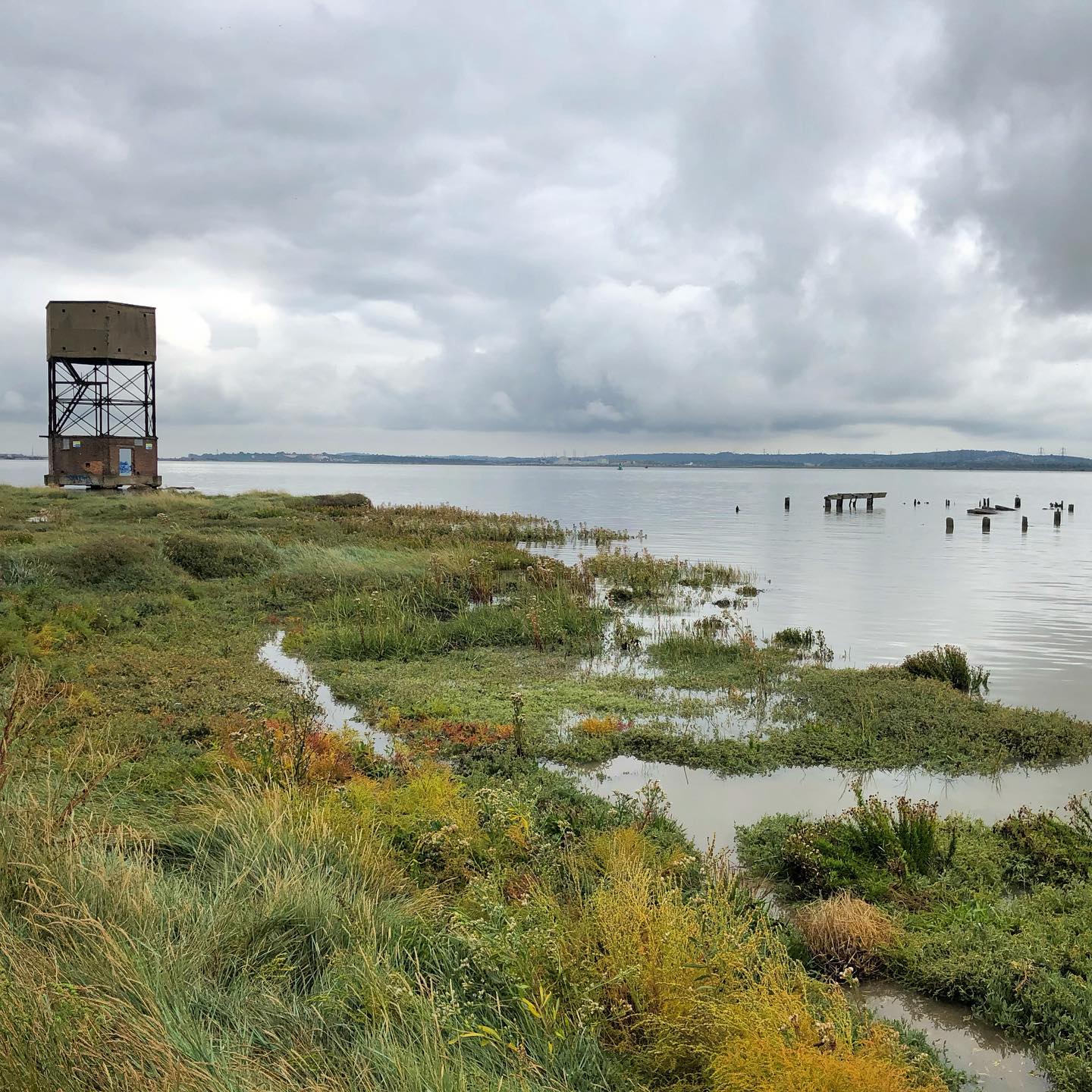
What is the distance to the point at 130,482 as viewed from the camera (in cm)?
4816

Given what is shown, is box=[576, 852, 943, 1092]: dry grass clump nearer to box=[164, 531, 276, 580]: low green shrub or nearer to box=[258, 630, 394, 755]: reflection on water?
box=[258, 630, 394, 755]: reflection on water

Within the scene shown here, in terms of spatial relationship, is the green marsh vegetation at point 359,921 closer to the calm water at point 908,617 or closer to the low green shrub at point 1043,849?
the calm water at point 908,617

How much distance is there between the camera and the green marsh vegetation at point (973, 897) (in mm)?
5195

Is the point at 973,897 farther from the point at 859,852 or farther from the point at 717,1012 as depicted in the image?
the point at 717,1012

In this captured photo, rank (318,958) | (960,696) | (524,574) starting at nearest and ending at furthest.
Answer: (318,958) → (960,696) → (524,574)

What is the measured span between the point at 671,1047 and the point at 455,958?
1.21 meters

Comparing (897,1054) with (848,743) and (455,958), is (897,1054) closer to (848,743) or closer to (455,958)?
(455,958)

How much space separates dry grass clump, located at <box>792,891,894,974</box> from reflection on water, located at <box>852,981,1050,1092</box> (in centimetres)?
17

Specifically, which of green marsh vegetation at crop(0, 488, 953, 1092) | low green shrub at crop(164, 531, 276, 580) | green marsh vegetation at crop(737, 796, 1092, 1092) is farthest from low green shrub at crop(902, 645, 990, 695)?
low green shrub at crop(164, 531, 276, 580)

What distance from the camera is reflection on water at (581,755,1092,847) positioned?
29.0 ft

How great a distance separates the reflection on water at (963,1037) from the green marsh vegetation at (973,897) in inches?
3.5

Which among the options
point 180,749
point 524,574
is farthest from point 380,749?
point 524,574

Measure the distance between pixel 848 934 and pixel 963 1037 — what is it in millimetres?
891

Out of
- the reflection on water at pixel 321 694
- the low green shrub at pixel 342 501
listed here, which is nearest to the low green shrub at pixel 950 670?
the reflection on water at pixel 321 694
